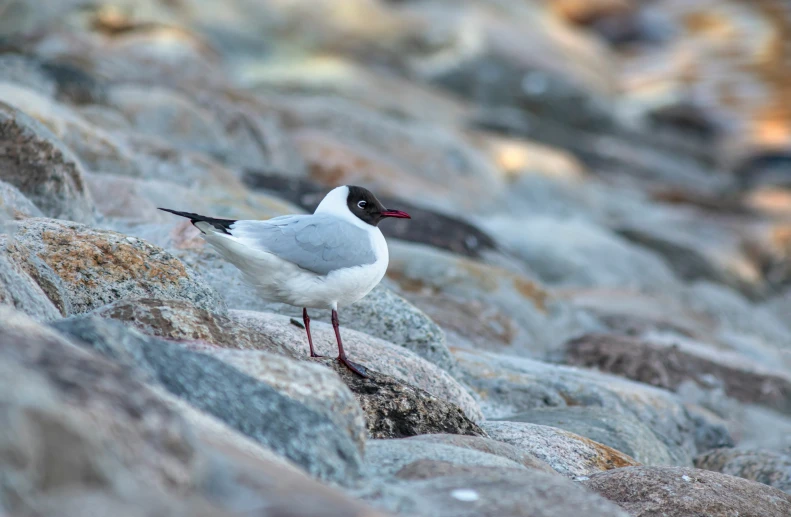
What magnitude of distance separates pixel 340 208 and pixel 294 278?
0.59m

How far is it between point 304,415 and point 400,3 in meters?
25.2

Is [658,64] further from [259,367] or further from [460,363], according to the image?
[259,367]

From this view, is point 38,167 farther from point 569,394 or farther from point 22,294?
point 569,394

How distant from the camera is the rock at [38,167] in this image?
6.55 m

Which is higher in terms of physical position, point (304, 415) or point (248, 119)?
point (304, 415)

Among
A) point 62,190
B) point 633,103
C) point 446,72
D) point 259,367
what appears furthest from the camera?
point 633,103

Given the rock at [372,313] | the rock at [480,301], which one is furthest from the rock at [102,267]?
the rock at [480,301]

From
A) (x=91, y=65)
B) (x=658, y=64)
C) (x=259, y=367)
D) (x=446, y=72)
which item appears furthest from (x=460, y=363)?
(x=658, y=64)

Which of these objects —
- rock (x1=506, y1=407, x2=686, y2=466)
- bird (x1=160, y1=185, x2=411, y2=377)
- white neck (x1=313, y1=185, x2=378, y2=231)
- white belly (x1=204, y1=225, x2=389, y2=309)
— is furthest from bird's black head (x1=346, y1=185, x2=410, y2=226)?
rock (x1=506, y1=407, x2=686, y2=466)

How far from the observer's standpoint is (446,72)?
78.0 ft

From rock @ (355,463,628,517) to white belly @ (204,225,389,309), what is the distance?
1.51 metres

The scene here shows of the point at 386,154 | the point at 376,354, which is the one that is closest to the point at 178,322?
the point at 376,354

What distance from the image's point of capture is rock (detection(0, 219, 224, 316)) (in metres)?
4.82

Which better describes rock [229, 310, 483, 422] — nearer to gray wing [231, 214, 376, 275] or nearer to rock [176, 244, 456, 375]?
rock [176, 244, 456, 375]
